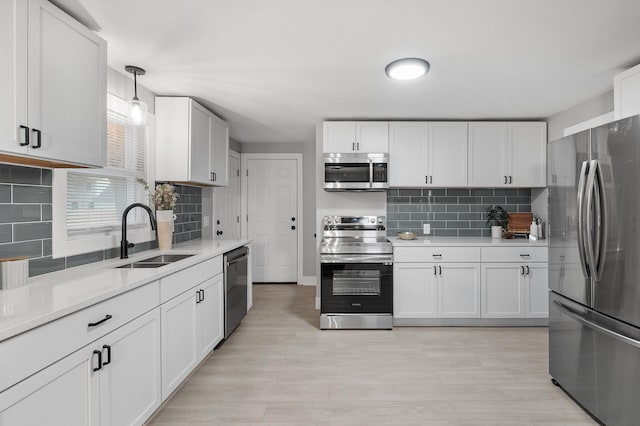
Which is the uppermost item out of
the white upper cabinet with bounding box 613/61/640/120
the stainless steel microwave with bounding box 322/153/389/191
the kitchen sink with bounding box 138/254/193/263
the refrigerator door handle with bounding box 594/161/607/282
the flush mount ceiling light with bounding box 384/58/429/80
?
the flush mount ceiling light with bounding box 384/58/429/80

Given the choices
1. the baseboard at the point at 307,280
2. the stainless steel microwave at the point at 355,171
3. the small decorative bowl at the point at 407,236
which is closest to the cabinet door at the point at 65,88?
the stainless steel microwave at the point at 355,171

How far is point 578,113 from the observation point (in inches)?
131

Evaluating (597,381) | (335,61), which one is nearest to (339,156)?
(335,61)

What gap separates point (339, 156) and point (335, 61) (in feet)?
4.85

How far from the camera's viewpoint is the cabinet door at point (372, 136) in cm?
A: 383

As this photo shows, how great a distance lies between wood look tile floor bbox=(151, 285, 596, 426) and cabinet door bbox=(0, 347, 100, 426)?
2.51ft

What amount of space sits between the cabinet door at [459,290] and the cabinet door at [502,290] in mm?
83

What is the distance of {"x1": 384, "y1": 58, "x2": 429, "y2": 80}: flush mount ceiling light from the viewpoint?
2.33 m

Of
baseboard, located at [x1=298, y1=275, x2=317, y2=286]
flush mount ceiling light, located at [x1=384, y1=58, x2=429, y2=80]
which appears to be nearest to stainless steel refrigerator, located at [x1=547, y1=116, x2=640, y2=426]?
flush mount ceiling light, located at [x1=384, y1=58, x2=429, y2=80]

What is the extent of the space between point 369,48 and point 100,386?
231cm

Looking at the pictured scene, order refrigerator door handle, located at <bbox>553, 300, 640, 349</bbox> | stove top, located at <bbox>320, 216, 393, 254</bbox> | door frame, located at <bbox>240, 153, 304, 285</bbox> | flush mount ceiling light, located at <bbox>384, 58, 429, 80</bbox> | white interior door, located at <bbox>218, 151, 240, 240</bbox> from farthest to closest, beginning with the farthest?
door frame, located at <bbox>240, 153, 304, 285</bbox>
white interior door, located at <bbox>218, 151, 240, 240</bbox>
stove top, located at <bbox>320, 216, 393, 254</bbox>
flush mount ceiling light, located at <bbox>384, 58, 429, 80</bbox>
refrigerator door handle, located at <bbox>553, 300, 640, 349</bbox>

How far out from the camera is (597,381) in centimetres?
192

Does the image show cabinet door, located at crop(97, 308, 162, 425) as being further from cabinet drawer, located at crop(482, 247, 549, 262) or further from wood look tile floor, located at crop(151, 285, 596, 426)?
cabinet drawer, located at crop(482, 247, 549, 262)

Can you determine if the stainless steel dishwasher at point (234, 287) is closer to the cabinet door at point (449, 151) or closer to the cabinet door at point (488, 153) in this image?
the cabinet door at point (449, 151)
